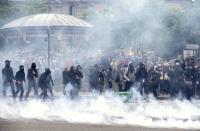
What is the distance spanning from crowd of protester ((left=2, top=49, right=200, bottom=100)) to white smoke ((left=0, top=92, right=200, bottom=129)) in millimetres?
1598

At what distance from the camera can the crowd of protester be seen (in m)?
21.4

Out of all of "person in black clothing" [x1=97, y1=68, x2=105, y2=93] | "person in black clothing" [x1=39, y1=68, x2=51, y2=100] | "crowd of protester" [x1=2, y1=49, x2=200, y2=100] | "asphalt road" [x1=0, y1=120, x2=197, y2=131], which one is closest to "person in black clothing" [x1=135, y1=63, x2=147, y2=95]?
"crowd of protester" [x1=2, y1=49, x2=200, y2=100]

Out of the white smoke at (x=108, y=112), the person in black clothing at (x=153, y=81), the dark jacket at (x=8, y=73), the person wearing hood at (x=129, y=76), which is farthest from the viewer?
the person in black clothing at (x=153, y=81)

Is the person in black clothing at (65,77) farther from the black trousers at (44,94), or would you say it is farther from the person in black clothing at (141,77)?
the person in black clothing at (141,77)

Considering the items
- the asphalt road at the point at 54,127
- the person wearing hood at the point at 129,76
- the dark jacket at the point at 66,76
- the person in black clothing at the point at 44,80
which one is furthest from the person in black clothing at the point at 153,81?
the asphalt road at the point at 54,127

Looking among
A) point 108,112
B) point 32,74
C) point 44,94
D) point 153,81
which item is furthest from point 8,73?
point 108,112

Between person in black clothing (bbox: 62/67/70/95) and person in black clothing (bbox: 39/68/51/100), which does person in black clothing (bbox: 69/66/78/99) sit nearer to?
person in black clothing (bbox: 62/67/70/95)

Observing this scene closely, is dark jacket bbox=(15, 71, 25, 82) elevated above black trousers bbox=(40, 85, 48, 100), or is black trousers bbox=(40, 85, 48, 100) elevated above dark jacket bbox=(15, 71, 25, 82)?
dark jacket bbox=(15, 71, 25, 82)

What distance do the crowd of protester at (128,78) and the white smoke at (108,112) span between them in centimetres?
160

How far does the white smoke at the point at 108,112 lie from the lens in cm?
1406

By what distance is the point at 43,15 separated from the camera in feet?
98.0

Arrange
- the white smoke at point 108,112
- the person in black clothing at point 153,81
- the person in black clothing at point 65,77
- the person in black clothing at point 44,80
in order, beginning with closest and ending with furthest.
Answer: the white smoke at point 108,112
the person in black clothing at point 44,80
the person in black clothing at point 65,77
the person in black clothing at point 153,81

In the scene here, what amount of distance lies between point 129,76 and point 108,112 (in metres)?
5.92

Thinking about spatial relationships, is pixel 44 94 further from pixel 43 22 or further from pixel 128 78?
pixel 43 22
